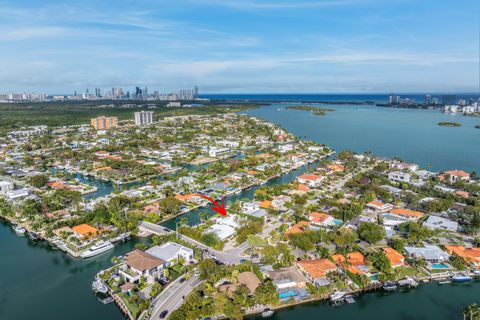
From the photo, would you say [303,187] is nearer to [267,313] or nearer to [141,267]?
[267,313]

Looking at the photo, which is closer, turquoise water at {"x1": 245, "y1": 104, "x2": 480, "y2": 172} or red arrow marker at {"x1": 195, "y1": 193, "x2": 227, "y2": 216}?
red arrow marker at {"x1": 195, "y1": 193, "x2": 227, "y2": 216}

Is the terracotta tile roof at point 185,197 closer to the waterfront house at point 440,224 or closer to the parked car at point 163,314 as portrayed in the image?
the parked car at point 163,314

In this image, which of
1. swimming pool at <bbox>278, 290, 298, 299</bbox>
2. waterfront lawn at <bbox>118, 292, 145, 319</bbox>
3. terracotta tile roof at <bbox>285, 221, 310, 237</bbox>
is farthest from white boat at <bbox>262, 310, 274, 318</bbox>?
terracotta tile roof at <bbox>285, 221, 310, 237</bbox>

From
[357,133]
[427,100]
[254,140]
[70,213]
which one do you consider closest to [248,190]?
[70,213]

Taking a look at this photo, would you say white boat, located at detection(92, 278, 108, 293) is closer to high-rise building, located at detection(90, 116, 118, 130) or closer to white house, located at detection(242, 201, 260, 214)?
white house, located at detection(242, 201, 260, 214)

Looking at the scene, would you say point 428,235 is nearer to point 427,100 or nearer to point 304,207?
point 304,207

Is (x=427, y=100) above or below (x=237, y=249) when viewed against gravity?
above
